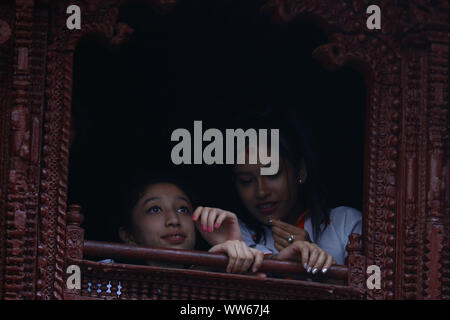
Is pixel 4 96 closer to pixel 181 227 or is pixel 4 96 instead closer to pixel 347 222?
pixel 181 227

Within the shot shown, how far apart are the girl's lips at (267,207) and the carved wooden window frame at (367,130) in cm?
43

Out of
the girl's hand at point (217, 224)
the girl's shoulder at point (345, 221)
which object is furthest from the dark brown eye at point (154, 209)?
the girl's shoulder at point (345, 221)

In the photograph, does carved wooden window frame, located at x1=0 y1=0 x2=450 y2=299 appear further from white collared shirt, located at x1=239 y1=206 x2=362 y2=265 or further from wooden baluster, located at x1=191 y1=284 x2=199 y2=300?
wooden baluster, located at x1=191 y1=284 x2=199 y2=300

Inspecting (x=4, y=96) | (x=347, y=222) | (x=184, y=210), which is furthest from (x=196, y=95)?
(x=4, y=96)

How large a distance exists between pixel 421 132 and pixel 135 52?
1.19m

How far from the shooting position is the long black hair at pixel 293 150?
9.41 ft

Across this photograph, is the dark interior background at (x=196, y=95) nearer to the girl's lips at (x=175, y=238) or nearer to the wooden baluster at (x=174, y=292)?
the girl's lips at (x=175, y=238)

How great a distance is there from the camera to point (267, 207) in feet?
9.20

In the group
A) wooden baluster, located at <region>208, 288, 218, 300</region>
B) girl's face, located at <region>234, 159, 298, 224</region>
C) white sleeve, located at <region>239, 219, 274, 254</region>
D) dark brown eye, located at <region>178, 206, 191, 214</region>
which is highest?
girl's face, located at <region>234, 159, 298, 224</region>

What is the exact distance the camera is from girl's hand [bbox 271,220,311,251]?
2631mm

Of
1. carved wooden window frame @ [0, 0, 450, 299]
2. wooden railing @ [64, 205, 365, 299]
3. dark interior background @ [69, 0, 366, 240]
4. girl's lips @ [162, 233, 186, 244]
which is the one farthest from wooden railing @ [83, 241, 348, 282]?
dark interior background @ [69, 0, 366, 240]

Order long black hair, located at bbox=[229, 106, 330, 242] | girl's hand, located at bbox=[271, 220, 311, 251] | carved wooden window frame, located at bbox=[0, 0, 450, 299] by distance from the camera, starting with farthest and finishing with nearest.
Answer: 1. long black hair, located at bbox=[229, 106, 330, 242]
2. girl's hand, located at bbox=[271, 220, 311, 251]
3. carved wooden window frame, located at bbox=[0, 0, 450, 299]

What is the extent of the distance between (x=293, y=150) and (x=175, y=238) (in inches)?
22.9
